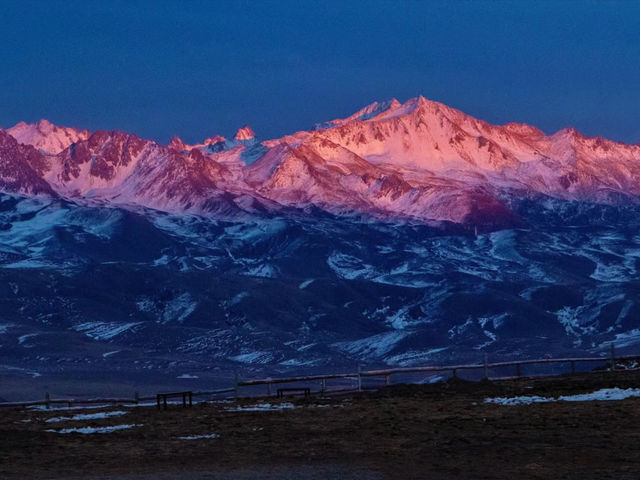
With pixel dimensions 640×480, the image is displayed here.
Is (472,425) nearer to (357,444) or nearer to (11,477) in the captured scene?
(357,444)

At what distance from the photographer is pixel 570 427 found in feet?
140

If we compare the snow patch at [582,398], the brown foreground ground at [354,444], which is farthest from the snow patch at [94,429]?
the snow patch at [582,398]

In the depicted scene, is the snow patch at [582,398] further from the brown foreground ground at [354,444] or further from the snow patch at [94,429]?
the snow patch at [94,429]

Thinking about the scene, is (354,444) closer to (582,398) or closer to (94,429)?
(94,429)

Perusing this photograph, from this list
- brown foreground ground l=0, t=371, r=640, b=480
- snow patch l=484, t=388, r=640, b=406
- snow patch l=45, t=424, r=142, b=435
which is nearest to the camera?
brown foreground ground l=0, t=371, r=640, b=480

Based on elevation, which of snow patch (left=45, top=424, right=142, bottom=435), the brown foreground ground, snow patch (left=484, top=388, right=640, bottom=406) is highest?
snow patch (left=45, top=424, right=142, bottom=435)

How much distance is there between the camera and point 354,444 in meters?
42.2

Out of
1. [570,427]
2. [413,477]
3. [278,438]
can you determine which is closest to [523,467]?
[413,477]

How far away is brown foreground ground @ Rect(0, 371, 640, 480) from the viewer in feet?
119

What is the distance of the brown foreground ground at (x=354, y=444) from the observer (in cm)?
3622

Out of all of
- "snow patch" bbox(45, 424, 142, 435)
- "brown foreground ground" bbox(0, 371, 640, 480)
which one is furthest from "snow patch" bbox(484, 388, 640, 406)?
"snow patch" bbox(45, 424, 142, 435)

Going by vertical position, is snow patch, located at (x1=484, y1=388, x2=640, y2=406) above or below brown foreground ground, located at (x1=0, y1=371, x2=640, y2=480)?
above

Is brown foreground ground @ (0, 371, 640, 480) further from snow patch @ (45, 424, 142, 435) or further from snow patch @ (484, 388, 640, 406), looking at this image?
snow patch @ (484, 388, 640, 406)

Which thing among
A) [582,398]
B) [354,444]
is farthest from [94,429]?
[582,398]
